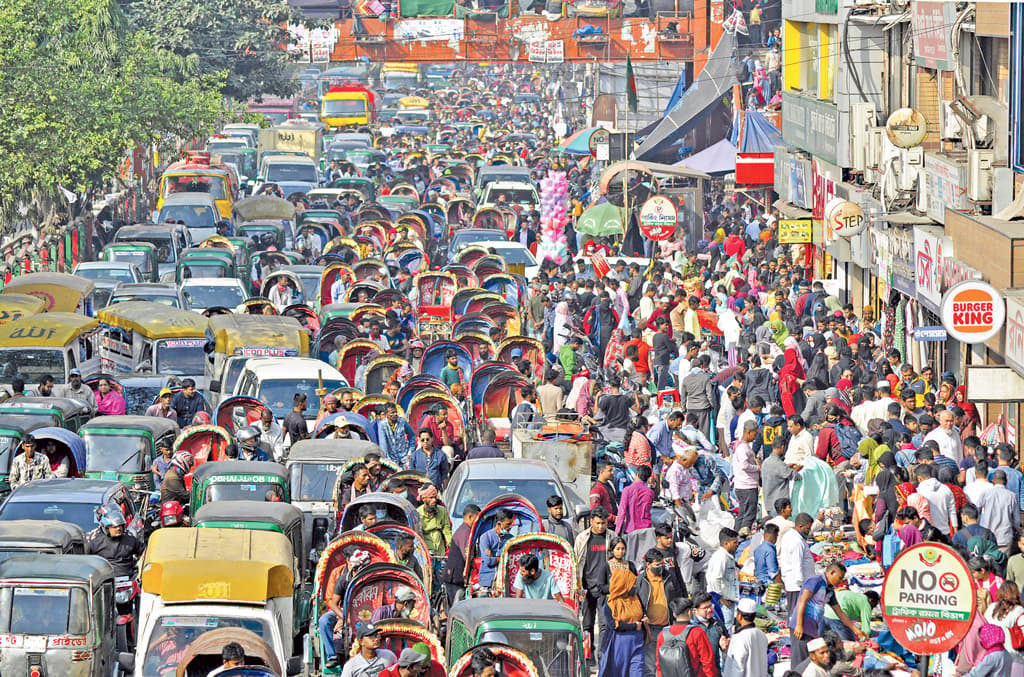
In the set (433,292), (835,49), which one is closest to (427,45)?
(835,49)

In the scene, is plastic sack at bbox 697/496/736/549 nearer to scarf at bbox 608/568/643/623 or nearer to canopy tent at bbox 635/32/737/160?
scarf at bbox 608/568/643/623

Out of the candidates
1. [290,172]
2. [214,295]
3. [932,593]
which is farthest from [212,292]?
[290,172]

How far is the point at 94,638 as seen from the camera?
1658 centimetres

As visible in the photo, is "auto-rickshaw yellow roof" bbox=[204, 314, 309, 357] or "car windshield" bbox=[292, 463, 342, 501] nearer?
"car windshield" bbox=[292, 463, 342, 501]

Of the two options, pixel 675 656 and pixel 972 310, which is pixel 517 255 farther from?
pixel 675 656

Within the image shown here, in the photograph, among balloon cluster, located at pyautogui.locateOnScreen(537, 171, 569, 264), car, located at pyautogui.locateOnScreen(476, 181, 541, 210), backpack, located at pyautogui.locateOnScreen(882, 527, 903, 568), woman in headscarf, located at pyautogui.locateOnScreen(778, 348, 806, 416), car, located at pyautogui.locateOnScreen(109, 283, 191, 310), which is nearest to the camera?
backpack, located at pyautogui.locateOnScreen(882, 527, 903, 568)

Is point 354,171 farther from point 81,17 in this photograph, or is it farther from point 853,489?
point 853,489

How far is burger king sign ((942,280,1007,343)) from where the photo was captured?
22.7 m

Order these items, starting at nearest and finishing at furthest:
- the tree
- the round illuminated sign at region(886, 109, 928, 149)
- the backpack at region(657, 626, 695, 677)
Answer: the backpack at region(657, 626, 695, 677) < the round illuminated sign at region(886, 109, 928, 149) < the tree

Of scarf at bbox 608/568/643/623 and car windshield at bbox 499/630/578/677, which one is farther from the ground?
scarf at bbox 608/568/643/623

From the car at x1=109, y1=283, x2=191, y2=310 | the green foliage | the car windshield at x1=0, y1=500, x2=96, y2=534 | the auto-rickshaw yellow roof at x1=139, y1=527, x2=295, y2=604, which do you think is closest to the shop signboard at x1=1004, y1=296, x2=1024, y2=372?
the auto-rickshaw yellow roof at x1=139, y1=527, x2=295, y2=604

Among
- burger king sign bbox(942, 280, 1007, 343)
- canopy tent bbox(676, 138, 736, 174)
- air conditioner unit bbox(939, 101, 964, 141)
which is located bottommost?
burger king sign bbox(942, 280, 1007, 343)

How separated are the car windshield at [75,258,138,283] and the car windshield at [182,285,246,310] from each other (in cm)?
283

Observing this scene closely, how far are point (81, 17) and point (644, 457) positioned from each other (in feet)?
103
